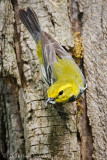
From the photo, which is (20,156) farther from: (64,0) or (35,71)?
(64,0)

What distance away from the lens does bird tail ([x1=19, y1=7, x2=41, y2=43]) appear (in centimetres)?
407

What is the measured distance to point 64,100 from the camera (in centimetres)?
343

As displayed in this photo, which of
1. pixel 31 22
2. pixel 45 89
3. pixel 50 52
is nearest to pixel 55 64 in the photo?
pixel 50 52

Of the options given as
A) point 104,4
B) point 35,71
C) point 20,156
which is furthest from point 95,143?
point 104,4

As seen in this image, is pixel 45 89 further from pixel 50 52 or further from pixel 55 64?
pixel 50 52

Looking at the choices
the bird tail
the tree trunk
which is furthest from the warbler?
the tree trunk

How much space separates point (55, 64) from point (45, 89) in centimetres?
49

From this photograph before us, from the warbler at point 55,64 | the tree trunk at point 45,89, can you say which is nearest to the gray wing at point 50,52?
the warbler at point 55,64

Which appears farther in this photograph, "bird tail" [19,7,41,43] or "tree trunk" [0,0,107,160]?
"bird tail" [19,7,41,43]

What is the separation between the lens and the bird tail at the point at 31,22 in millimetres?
4075

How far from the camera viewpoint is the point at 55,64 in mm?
4047

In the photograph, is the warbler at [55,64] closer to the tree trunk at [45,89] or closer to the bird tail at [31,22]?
the bird tail at [31,22]

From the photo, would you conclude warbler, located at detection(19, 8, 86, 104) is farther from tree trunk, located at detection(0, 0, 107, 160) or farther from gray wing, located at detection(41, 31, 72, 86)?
tree trunk, located at detection(0, 0, 107, 160)

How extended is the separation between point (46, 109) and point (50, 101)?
1.04 feet
